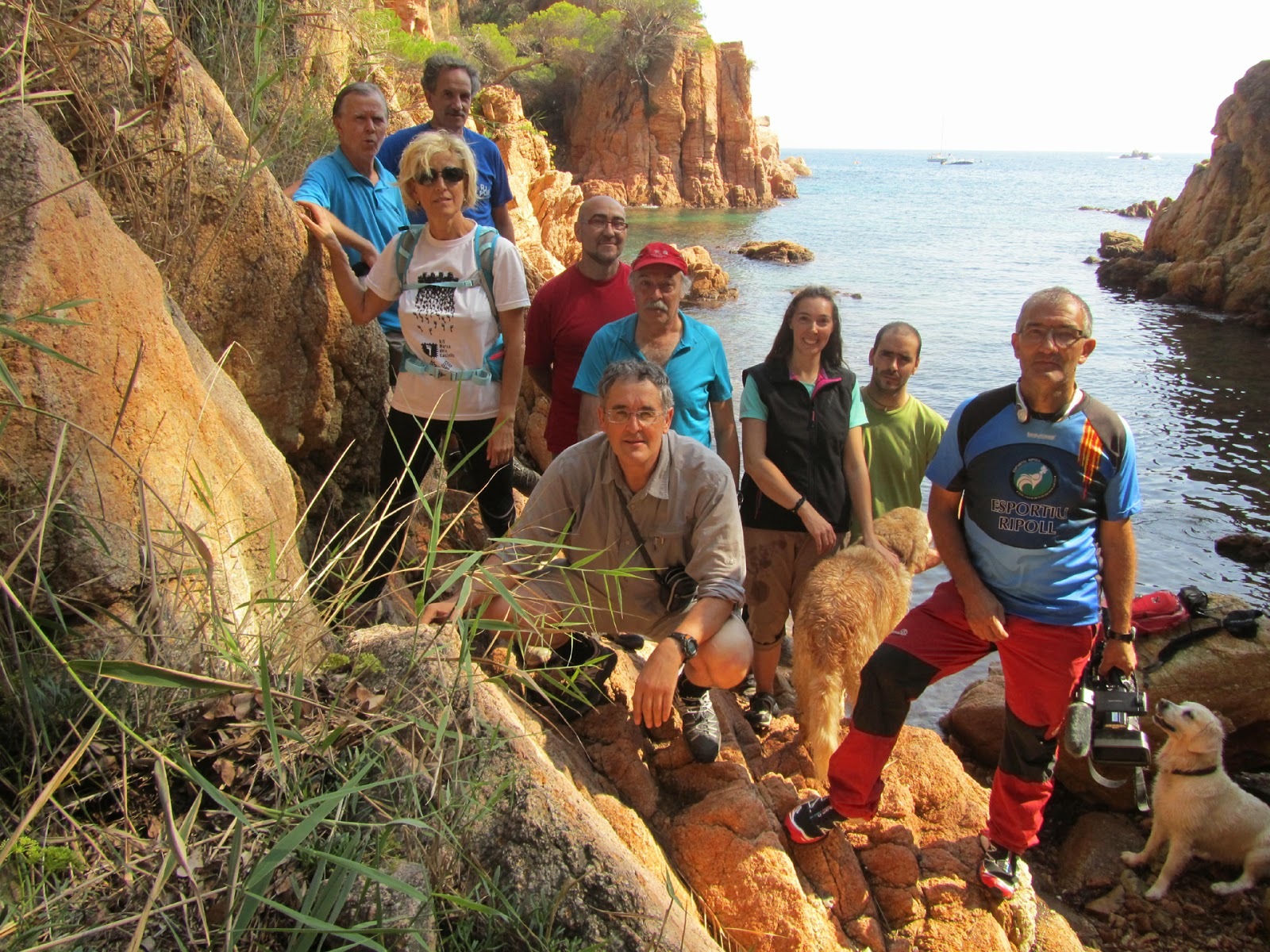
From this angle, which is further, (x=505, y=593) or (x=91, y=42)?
(x=91, y=42)

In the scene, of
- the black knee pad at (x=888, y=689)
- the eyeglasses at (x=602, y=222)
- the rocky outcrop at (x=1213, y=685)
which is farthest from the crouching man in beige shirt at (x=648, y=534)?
the rocky outcrop at (x=1213, y=685)

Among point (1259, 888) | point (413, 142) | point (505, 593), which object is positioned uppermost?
point (413, 142)

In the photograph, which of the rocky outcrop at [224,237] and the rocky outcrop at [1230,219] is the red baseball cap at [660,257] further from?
the rocky outcrop at [1230,219]

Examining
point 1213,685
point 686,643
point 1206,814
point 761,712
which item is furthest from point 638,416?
point 1213,685

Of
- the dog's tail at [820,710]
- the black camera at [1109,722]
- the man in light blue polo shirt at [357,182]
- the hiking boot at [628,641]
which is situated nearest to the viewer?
the black camera at [1109,722]

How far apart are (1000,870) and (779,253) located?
99.1 feet

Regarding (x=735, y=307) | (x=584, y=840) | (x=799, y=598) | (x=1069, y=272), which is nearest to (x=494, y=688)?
(x=584, y=840)

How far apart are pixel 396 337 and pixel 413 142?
4.39ft

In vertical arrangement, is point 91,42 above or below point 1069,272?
above

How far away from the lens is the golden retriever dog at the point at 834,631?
392cm

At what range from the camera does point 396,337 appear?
4.87 meters

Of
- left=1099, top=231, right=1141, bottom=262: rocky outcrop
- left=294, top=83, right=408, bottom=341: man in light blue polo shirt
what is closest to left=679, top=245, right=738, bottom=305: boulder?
left=1099, top=231, right=1141, bottom=262: rocky outcrop

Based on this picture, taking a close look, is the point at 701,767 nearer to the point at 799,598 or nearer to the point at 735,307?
the point at 799,598

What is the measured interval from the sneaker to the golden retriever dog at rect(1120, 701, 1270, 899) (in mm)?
1905
